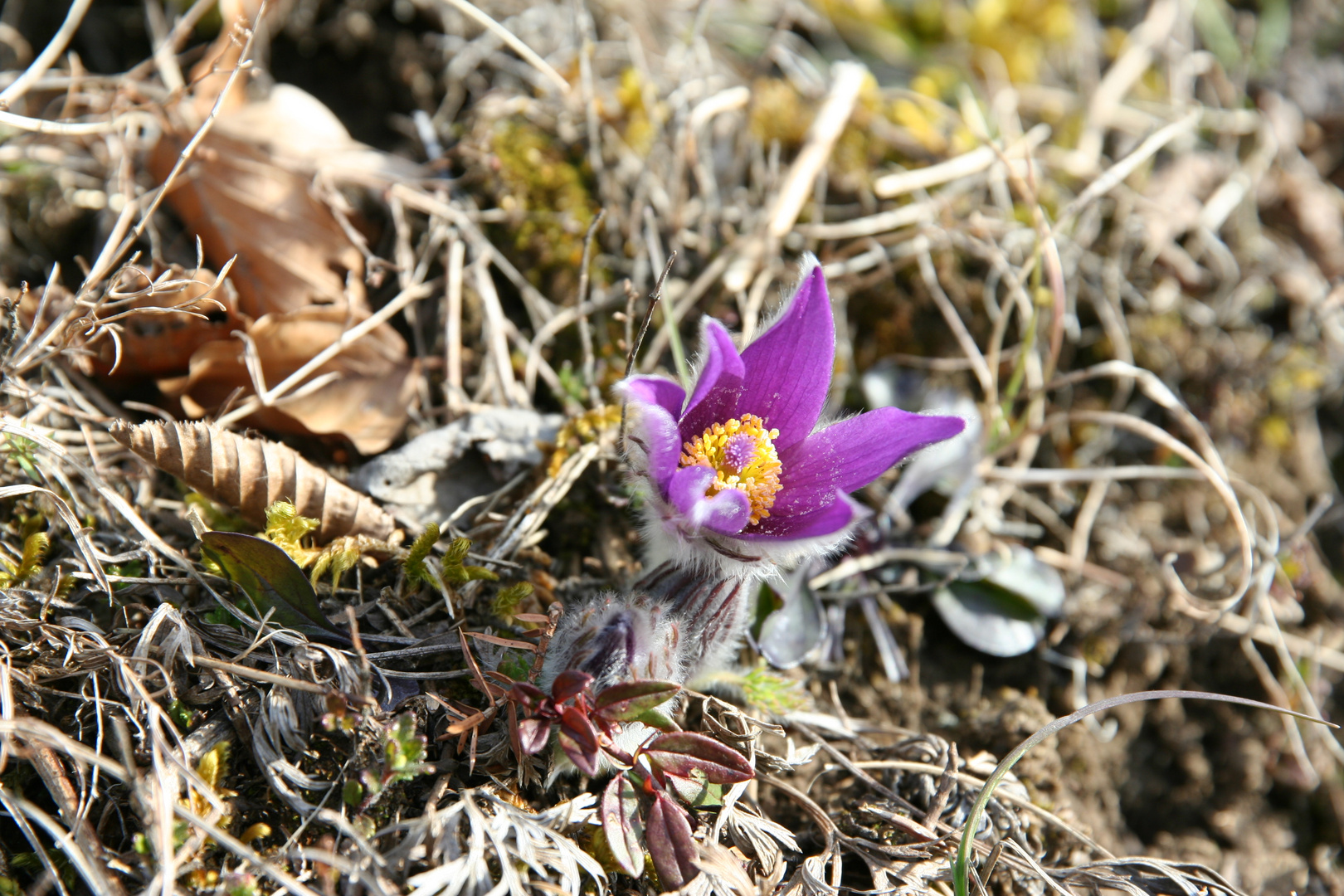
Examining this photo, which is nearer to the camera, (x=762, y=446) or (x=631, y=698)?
(x=631, y=698)

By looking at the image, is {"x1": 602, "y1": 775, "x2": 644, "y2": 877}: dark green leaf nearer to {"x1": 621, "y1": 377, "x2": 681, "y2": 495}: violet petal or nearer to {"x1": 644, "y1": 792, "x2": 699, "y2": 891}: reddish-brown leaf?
{"x1": 644, "y1": 792, "x2": 699, "y2": 891}: reddish-brown leaf

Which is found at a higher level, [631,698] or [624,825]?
[631,698]

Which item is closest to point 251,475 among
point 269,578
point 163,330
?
point 269,578

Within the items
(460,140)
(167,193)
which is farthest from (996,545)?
(167,193)

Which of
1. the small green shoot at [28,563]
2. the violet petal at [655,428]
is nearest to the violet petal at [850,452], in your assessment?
the violet petal at [655,428]

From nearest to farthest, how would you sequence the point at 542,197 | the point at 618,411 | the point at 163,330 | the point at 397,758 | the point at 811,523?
1. the point at 397,758
2. the point at 811,523
3. the point at 163,330
4. the point at 618,411
5. the point at 542,197

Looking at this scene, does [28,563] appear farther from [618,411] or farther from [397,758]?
[618,411]

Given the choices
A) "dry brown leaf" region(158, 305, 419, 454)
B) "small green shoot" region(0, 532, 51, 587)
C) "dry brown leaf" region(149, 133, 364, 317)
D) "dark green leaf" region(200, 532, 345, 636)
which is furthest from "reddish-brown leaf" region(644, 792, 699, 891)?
"dry brown leaf" region(149, 133, 364, 317)

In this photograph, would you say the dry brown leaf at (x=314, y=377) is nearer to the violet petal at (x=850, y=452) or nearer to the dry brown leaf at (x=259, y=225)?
the dry brown leaf at (x=259, y=225)
